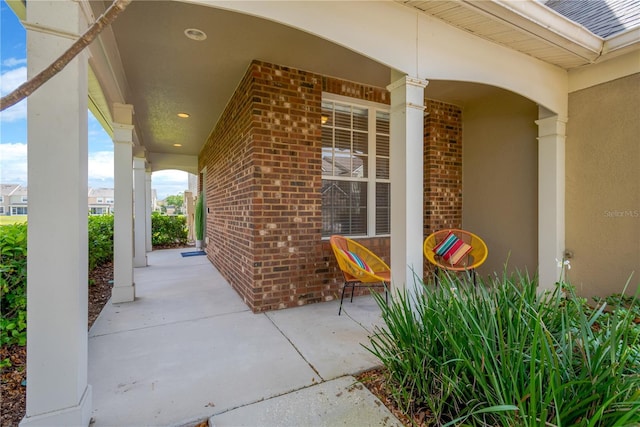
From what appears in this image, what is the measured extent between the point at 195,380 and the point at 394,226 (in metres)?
1.99

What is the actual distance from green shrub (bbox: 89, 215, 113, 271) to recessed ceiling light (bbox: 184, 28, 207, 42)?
11.9 ft

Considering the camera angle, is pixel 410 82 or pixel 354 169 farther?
pixel 354 169

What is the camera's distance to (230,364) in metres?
2.32

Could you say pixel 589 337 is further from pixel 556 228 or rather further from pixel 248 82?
pixel 248 82

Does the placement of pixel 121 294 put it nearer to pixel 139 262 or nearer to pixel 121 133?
pixel 121 133

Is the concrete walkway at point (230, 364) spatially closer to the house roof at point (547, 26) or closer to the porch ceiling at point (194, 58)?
the porch ceiling at point (194, 58)

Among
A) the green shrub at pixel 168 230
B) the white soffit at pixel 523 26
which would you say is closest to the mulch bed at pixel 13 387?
the white soffit at pixel 523 26

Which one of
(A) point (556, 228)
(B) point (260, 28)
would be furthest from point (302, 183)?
(A) point (556, 228)

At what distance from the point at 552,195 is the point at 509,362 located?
3.16m

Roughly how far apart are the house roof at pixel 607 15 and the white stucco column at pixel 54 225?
4856 mm

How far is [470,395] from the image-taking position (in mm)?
Result: 1546

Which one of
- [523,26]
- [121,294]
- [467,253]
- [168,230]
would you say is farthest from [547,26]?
[168,230]

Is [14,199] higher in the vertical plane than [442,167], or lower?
lower

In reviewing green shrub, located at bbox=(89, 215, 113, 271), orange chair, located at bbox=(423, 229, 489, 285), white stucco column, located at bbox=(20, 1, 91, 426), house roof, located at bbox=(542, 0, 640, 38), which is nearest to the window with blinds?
orange chair, located at bbox=(423, 229, 489, 285)
